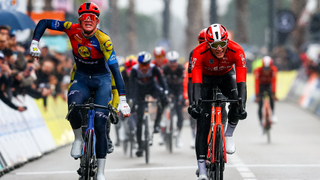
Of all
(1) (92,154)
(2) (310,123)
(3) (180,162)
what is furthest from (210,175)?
(2) (310,123)

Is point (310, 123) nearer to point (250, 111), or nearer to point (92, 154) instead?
point (250, 111)

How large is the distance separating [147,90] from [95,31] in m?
5.08

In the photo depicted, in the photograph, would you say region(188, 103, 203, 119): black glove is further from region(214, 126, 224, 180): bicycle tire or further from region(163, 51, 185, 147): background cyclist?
region(163, 51, 185, 147): background cyclist

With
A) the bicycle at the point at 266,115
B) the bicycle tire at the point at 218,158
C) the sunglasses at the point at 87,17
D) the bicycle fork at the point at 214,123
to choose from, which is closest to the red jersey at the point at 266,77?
the bicycle at the point at 266,115

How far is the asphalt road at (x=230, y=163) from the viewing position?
990cm

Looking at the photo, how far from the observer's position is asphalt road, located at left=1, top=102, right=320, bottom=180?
990 centimetres

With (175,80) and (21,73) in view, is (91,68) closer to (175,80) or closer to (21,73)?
(21,73)

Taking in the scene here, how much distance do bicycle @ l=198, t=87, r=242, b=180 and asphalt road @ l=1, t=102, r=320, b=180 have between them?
1763mm

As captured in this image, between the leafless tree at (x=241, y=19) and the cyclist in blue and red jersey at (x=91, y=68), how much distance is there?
108 ft

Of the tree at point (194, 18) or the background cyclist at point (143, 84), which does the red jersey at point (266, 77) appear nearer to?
the background cyclist at point (143, 84)

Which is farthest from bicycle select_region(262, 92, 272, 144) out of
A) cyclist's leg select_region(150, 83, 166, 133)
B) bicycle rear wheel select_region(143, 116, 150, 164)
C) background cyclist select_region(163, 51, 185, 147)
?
bicycle rear wheel select_region(143, 116, 150, 164)

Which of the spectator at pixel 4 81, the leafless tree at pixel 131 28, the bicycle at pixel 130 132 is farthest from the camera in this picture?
the leafless tree at pixel 131 28

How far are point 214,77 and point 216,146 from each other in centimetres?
107

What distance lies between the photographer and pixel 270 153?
1307 cm
